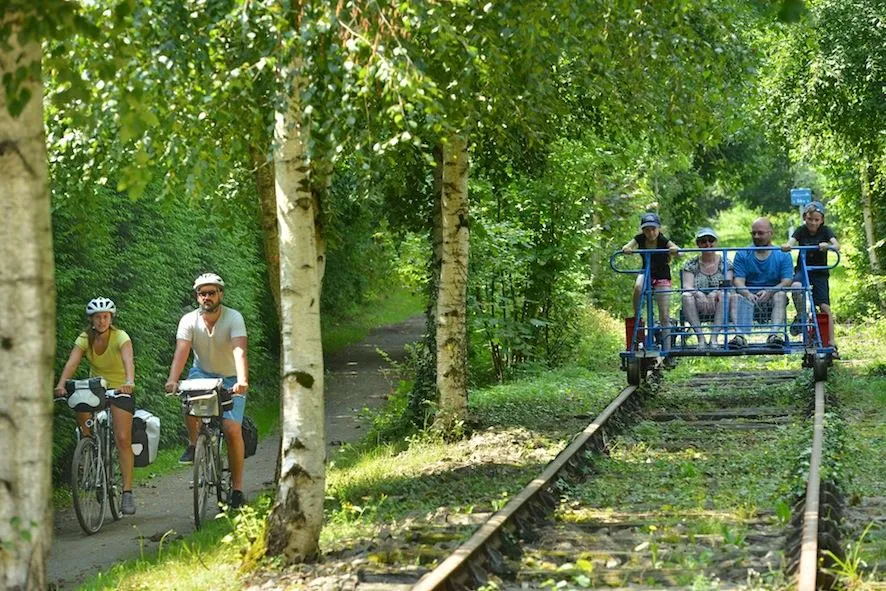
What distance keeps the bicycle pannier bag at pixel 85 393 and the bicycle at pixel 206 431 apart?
2.46 ft

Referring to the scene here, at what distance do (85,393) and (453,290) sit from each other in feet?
12.0

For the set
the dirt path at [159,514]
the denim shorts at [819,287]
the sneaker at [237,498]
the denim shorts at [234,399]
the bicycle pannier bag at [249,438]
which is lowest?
the dirt path at [159,514]

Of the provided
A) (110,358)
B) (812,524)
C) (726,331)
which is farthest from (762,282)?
(812,524)

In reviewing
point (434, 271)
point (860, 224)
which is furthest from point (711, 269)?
point (860, 224)

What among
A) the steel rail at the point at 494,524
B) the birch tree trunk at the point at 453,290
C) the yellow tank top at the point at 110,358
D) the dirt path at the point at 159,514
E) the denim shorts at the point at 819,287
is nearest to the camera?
the steel rail at the point at 494,524

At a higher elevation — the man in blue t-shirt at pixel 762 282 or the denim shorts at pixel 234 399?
the man in blue t-shirt at pixel 762 282

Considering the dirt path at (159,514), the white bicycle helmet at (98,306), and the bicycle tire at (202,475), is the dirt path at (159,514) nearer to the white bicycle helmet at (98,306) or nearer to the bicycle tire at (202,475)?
the bicycle tire at (202,475)

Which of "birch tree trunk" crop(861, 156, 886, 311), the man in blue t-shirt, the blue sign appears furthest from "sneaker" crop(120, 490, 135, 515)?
the blue sign

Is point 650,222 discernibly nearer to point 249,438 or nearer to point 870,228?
point 249,438

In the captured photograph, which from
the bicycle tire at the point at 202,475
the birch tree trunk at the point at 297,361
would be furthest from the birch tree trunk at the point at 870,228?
the birch tree trunk at the point at 297,361

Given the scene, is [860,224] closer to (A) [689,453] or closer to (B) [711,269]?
(B) [711,269]

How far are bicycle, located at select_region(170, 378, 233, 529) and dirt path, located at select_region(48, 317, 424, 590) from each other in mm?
402

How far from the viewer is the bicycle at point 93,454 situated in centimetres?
1198

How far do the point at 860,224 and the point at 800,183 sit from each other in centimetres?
3786
